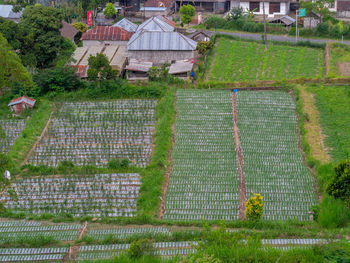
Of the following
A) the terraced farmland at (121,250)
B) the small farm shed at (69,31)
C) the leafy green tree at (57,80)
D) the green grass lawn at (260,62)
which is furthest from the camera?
the small farm shed at (69,31)

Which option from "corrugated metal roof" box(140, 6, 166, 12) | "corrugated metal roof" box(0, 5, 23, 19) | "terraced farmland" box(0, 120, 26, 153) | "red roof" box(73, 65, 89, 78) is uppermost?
"corrugated metal roof" box(140, 6, 166, 12)

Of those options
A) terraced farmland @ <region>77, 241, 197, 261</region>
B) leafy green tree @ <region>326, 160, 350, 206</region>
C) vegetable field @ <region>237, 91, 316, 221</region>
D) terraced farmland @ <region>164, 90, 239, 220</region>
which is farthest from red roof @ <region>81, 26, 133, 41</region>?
terraced farmland @ <region>77, 241, 197, 261</region>

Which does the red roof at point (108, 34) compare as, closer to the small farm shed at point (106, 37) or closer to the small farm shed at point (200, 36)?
the small farm shed at point (106, 37)

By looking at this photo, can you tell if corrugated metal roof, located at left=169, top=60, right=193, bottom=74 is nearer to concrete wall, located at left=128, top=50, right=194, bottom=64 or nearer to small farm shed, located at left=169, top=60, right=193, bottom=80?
small farm shed, located at left=169, top=60, right=193, bottom=80

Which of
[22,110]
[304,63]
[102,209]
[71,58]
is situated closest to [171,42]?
[71,58]

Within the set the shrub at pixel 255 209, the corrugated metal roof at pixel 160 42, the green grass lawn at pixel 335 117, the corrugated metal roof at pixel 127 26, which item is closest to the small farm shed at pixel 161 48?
the corrugated metal roof at pixel 160 42

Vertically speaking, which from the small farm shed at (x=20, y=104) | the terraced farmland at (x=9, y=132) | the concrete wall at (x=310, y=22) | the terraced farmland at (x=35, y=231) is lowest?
the terraced farmland at (x=35, y=231)
